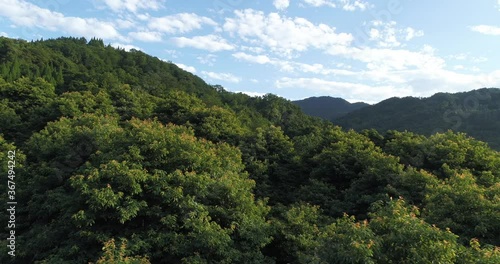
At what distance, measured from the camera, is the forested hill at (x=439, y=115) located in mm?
59578

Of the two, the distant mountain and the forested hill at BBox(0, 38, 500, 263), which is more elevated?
the distant mountain

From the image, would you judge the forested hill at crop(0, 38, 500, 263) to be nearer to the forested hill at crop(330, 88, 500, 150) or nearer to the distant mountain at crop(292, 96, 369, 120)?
the forested hill at crop(330, 88, 500, 150)

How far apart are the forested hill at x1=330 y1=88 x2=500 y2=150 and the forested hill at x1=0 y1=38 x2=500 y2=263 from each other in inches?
1533

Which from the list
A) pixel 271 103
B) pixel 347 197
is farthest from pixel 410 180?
pixel 271 103

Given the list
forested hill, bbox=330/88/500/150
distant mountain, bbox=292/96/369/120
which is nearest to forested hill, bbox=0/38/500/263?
forested hill, bbox=330/88/500/150

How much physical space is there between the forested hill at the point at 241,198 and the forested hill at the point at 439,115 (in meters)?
38.9

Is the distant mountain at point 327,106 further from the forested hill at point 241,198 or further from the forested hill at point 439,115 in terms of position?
the forested hill at point 241,198

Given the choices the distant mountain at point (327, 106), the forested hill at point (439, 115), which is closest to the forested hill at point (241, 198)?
the forested hill at point (439, 115)

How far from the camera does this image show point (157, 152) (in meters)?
14.0

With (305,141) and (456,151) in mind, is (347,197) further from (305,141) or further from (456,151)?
(305,141)

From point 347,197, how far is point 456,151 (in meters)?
6.04

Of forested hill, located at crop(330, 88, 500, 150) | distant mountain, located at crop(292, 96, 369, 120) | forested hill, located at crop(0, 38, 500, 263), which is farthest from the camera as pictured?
distant mountain, located at crop(292, 96, 369, 120)

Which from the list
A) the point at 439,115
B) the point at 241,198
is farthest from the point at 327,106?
the point at 241,198

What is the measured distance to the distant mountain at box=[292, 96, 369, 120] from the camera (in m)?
149
